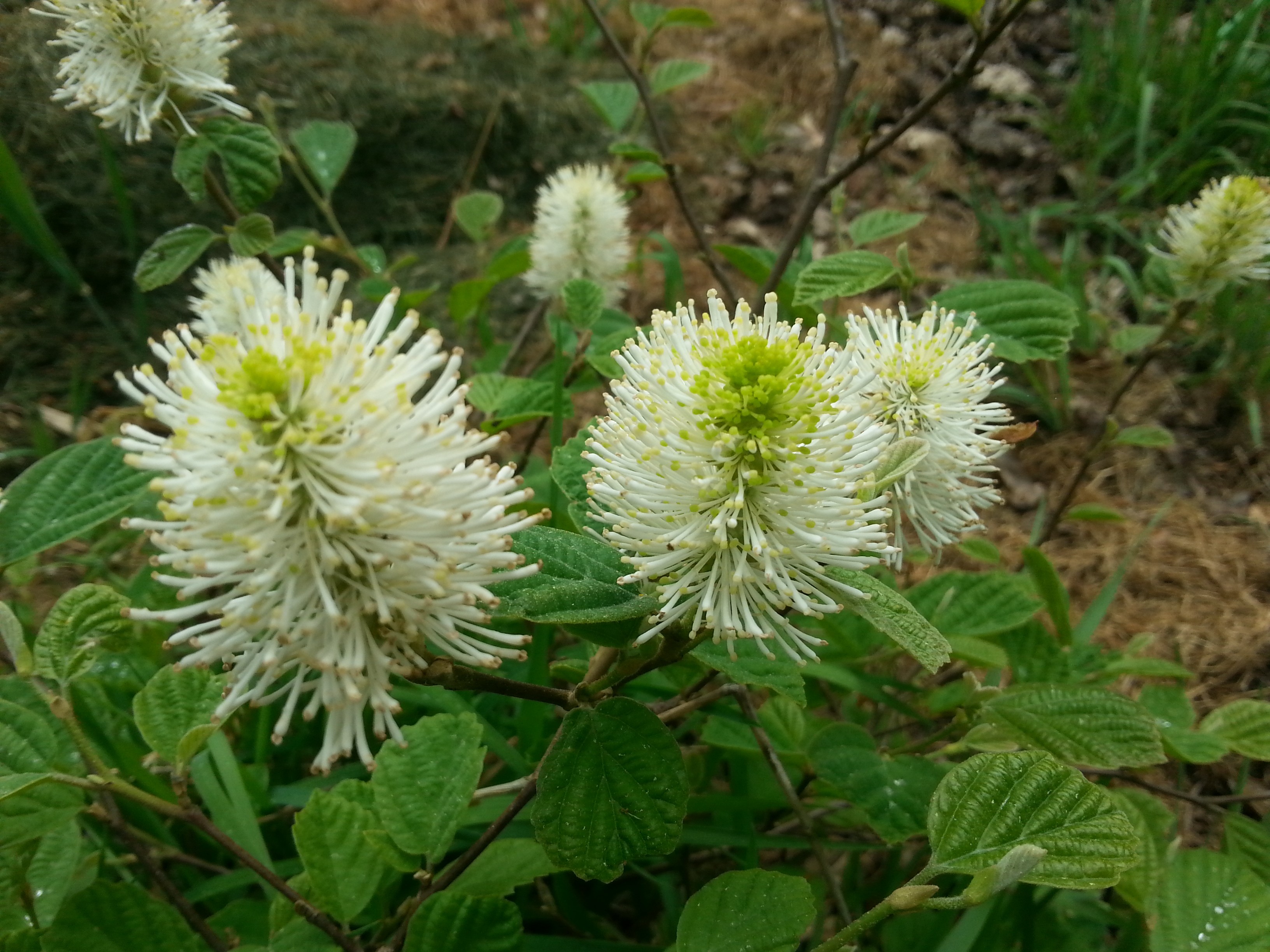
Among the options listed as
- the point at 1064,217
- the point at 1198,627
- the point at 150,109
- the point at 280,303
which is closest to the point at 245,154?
the point at 150,109

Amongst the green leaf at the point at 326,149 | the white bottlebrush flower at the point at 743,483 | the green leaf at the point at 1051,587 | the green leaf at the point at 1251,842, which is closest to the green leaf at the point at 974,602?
the green leaf at the point at 1051,587

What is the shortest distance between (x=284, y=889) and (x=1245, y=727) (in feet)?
5.91

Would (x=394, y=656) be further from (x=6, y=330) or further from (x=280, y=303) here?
(x=6, y=330)

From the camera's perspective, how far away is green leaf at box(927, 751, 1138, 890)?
1.01 metres

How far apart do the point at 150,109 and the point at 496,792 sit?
1504mm

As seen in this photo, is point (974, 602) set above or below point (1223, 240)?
below

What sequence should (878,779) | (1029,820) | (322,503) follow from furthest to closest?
(878,779) → (1029,820) → (322,503)

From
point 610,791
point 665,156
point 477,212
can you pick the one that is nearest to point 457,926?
point 610,791

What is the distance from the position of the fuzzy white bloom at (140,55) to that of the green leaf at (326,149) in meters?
0.68

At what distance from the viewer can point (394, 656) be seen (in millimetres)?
907

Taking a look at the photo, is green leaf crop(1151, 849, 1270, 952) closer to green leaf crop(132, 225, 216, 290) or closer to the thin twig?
green leaf crop(132, 225, 216, 290)

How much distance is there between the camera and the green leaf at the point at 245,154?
1.67 meters

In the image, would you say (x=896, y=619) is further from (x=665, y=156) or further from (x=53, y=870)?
(x=665, y=156)

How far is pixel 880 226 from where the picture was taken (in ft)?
6.65
